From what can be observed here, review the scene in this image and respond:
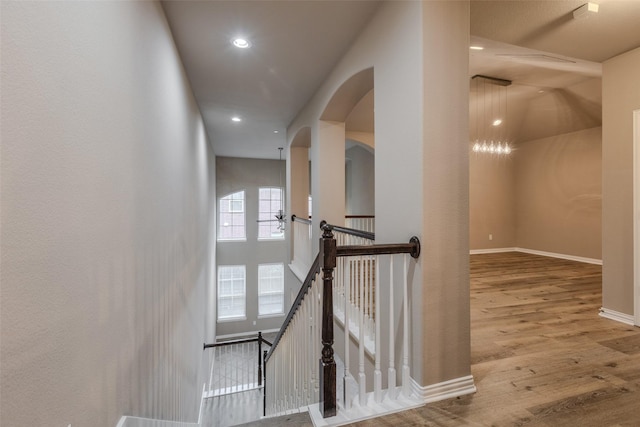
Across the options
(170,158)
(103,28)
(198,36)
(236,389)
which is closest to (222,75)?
(198,36)

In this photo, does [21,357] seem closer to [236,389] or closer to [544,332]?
[544,332]

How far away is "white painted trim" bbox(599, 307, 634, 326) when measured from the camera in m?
2.74

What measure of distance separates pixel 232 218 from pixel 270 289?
284 centimetres

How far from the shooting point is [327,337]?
64.3 inches

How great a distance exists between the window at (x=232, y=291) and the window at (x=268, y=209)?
1.42 meters

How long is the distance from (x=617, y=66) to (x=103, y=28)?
446 centimetres

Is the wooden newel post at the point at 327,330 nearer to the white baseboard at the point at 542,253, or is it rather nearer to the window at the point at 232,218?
the white baseboard at the point at 542,253

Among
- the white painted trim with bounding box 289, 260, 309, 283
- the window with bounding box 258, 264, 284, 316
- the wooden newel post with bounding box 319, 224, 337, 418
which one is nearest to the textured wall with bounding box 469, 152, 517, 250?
the white painted trim with bounding box 289, 260, 309, 283

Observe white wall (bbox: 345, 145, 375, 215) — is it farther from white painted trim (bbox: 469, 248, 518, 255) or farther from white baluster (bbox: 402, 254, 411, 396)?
white baluster (bbox: 402, 254, 411, 396)

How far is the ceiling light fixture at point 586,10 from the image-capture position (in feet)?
6.95

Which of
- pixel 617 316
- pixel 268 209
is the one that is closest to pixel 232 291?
pixel 268 209

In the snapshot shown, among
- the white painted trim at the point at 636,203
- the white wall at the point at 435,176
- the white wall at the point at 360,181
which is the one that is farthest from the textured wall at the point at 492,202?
the white wall at the point at 435,176

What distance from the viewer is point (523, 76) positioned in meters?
4.22

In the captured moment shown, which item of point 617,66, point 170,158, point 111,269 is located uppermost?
point 617,66
